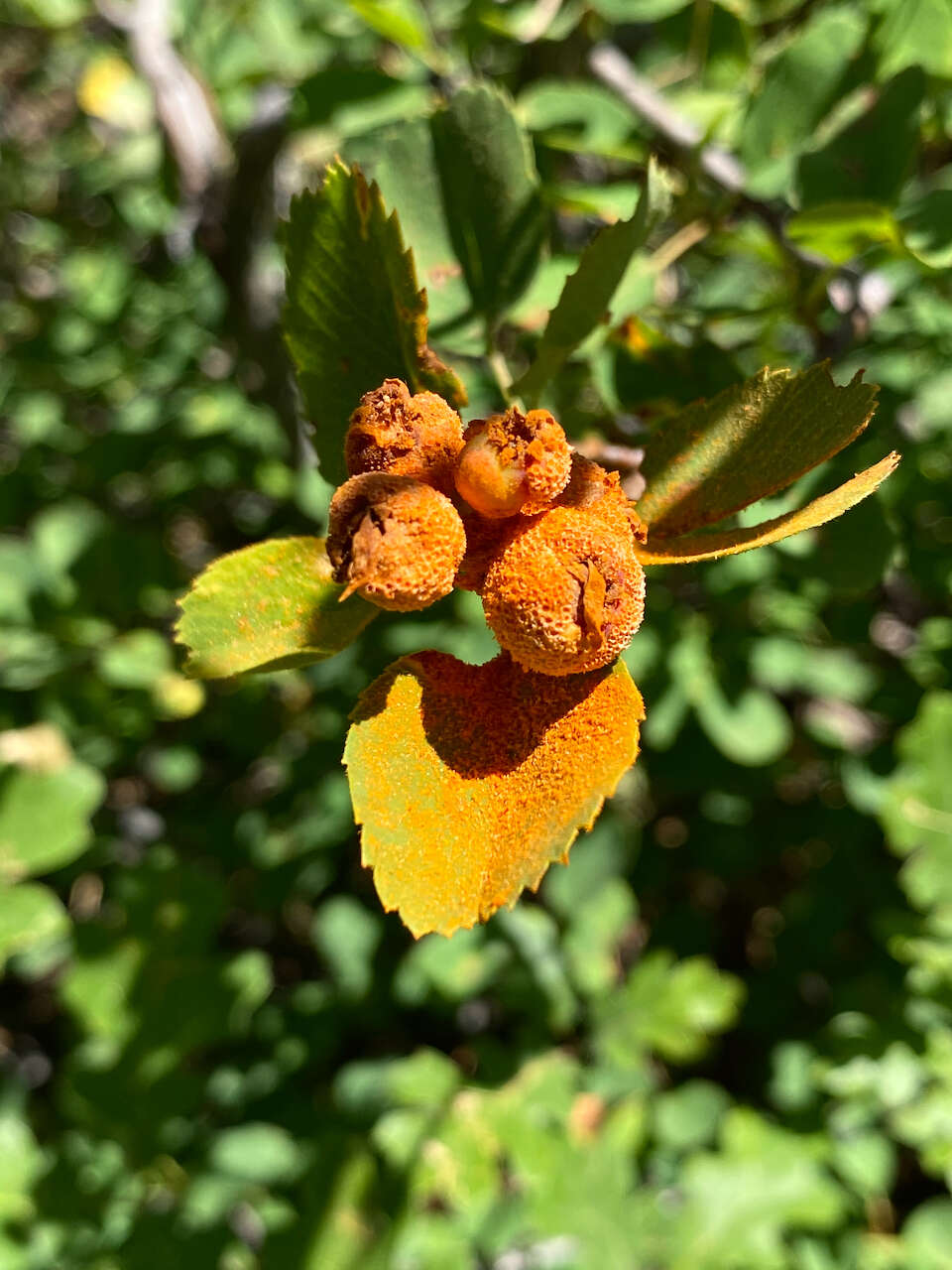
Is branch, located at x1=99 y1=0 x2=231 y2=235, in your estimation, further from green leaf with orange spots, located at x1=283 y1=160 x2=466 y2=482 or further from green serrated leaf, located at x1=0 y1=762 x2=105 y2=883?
green leaf with orange spots, located at x1=283 y1=160 x2=466 y2=482

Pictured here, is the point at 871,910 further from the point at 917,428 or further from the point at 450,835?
the point at 450,835

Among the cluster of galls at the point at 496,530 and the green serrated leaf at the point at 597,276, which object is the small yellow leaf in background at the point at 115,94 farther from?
the cluster of galls at the point at 496,530

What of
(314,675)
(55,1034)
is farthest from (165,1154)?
(55,1034)

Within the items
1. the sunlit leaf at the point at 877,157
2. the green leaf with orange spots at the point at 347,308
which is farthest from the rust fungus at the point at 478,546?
the sunlit leaf at the point at 877,157

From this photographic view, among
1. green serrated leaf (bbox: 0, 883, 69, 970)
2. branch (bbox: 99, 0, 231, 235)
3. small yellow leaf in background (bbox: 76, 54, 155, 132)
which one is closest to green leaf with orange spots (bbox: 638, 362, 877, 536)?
green serrated leaf (bbox: 0, 883, 69, 970)

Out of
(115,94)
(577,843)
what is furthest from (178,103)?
(577,843)
